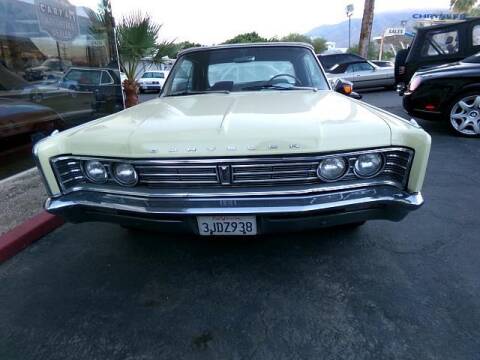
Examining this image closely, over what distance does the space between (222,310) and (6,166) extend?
13.3 ft

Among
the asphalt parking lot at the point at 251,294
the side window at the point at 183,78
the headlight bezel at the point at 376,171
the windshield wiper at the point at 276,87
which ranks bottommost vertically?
the asphalt parking lot at the point at 251,294

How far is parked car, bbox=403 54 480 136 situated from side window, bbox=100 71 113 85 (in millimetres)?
5796

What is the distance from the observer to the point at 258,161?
215 centimetres

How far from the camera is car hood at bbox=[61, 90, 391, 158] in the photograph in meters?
2.12

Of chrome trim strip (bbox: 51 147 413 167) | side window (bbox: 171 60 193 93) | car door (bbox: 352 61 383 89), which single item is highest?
side window (bbox: 171 60 193 93)

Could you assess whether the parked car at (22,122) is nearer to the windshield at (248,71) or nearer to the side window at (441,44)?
the windshield at (248,71)

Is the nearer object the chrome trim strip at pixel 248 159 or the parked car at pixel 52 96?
the chrome trim strip at pixel 248 159

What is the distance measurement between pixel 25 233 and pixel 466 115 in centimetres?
670

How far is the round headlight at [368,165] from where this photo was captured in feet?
7.38

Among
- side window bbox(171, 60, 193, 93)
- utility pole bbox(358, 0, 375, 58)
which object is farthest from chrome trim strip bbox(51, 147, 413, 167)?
utility pole bbox(358, 0, 375, 58)

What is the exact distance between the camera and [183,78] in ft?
12.8

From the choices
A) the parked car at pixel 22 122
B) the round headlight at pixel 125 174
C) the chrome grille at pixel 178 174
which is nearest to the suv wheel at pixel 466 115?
the chrome grille at pixel 178 174

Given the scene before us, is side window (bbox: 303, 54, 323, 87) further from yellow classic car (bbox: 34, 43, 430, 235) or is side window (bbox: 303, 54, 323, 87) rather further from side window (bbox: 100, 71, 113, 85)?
side window (bbox: 100, 71, 113, 85)

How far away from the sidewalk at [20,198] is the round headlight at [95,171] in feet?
4.96
